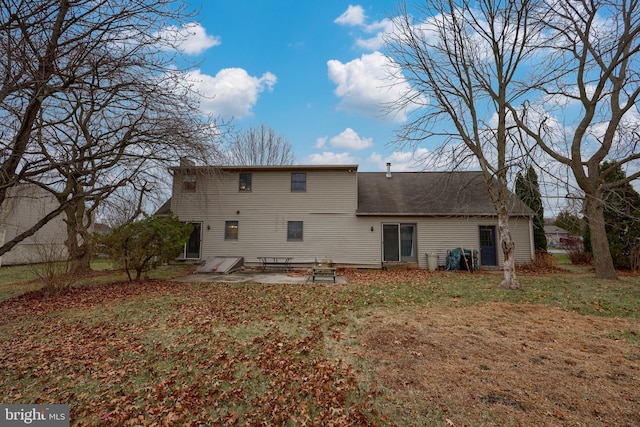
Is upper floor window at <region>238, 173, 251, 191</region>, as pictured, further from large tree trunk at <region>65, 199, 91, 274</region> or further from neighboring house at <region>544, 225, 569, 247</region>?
neighboring house at <region>544, 225, 569, 247</region>

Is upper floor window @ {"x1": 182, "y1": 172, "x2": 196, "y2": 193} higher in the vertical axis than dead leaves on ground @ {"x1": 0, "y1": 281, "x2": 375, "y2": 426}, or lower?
higher

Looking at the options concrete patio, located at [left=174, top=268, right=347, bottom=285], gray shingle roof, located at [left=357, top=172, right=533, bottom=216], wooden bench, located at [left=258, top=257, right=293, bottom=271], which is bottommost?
concrete patio, located at [left=174, top=268, right=347, bottom=285]

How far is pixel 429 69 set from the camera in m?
10.1

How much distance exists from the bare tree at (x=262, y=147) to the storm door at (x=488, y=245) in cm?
1691

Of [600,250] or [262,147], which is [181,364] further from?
[262,147]

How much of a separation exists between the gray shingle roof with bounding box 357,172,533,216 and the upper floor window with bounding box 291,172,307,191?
3.03 m

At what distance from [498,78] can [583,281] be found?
24.6 ft

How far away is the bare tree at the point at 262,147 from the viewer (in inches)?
946

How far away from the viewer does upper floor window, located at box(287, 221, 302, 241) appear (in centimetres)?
1381

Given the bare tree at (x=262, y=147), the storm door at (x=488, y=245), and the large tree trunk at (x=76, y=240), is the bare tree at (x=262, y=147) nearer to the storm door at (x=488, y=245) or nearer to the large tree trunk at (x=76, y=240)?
the large tree trunk at (x=76, y=240)

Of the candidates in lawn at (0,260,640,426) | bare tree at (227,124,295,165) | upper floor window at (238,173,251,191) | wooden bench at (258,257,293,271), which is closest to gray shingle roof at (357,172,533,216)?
wooden bench at (258,257,293,271)

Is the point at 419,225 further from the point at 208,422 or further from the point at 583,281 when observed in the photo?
the point at 208,422

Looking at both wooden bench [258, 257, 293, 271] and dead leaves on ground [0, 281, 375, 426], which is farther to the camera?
wooden bench [258, 257, 293, 271]

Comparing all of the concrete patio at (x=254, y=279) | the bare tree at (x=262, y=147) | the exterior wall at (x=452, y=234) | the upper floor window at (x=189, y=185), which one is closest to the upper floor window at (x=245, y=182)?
the upper floor window at (x=189, y=185)
